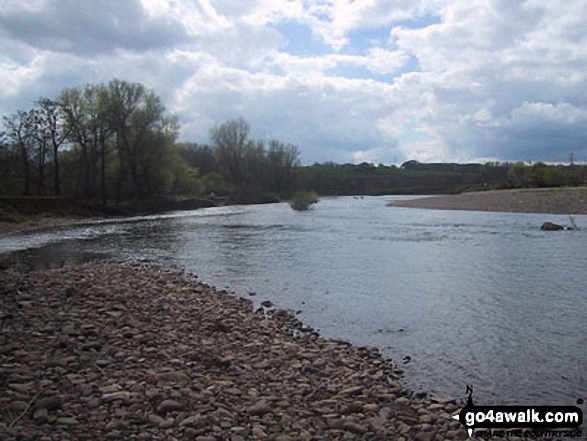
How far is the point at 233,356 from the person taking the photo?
8.12m

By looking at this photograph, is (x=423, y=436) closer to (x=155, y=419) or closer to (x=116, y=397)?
(x=155, y=419)

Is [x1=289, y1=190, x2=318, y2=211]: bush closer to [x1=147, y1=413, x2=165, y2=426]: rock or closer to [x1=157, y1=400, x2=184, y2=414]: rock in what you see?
[x1=157, y1=400, x2=184, y2=414]: rock

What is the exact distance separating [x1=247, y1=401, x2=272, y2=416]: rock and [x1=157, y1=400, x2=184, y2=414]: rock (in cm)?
80

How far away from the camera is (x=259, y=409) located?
5879 millimetres

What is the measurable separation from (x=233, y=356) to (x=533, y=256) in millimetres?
17701

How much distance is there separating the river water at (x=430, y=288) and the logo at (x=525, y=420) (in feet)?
1.41

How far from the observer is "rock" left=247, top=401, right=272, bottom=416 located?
229 inches

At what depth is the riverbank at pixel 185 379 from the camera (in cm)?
527

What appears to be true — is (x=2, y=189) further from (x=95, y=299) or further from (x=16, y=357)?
(x=16, y=357)

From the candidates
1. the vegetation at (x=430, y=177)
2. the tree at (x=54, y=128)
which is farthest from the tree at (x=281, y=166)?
the tree at (x=54, y=128)

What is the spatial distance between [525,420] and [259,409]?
3.40 meters

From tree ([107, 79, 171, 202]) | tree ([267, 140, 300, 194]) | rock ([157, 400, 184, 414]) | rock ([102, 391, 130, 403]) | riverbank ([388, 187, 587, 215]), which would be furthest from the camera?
tree ([267, 140, 300, 194])

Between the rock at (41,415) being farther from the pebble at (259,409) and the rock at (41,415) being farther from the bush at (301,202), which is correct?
the bush at (301,202)

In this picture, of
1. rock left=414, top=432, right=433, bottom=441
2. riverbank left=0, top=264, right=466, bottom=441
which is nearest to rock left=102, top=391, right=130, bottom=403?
riverbank left=0, top=264, right=466, bottom=441
